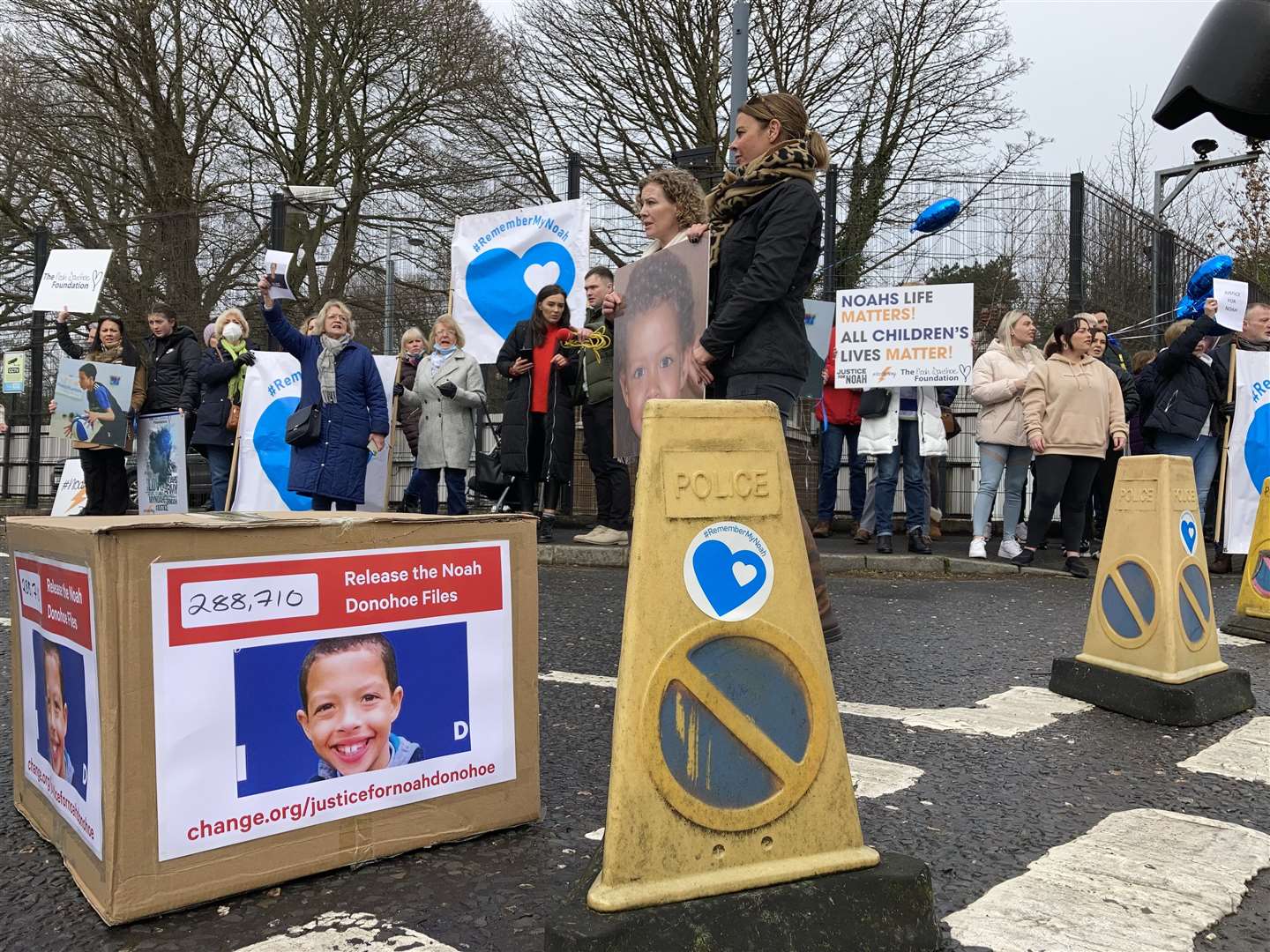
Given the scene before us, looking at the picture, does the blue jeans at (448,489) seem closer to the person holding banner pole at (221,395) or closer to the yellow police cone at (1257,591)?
the person holding banner pole at (221,395)

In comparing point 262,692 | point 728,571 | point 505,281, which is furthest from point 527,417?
point 728,571

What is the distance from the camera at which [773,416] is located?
227 cm

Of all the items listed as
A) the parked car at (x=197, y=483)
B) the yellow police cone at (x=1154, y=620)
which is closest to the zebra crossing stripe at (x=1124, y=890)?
the yellow police cone at (x=1154, y=620)

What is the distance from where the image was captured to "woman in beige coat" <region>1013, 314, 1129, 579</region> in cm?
819

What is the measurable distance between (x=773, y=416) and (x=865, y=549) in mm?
7185

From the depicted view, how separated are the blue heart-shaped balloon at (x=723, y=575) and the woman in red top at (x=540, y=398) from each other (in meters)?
6.54

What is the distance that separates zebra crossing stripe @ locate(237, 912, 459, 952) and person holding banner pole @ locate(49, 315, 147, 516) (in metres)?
8.06

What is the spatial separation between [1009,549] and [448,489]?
463cm

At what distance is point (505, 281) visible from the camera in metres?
10.5

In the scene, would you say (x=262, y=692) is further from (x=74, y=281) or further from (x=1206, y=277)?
(x=74, y=281)

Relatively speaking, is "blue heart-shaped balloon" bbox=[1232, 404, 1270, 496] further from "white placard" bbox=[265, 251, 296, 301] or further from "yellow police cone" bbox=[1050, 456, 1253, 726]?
"white placard" bbox=[265, 251, 296, 301]

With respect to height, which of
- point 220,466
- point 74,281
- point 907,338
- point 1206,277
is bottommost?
point 220,466

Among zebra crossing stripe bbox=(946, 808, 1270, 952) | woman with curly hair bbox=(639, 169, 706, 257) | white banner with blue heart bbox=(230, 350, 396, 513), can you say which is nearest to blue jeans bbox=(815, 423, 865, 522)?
white banner with blue heart bbox=(230, 350, 396, 513)

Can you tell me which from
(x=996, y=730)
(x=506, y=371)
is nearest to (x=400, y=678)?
(x=996, y=730)
